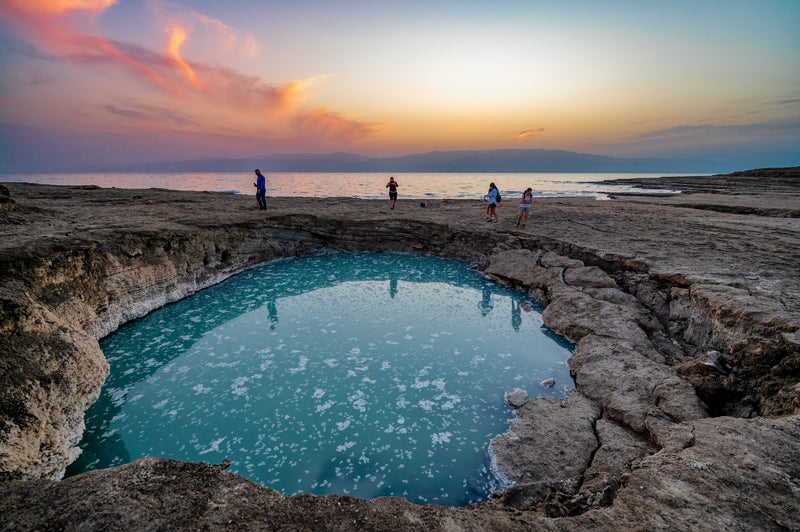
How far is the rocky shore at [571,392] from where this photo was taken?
305cm

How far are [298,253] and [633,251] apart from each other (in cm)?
1567

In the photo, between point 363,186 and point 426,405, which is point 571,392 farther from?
point 363,186

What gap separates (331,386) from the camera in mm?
7160

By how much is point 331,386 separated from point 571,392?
519 centimetres

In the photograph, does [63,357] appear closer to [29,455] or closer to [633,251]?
[29,455]

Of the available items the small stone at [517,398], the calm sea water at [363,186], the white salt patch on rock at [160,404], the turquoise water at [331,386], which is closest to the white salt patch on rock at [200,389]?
the turquoise water at [331,386]

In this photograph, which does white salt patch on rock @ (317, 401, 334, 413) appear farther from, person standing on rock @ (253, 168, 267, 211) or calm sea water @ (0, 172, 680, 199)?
calm sea water @ (0, 172, 680, 199)

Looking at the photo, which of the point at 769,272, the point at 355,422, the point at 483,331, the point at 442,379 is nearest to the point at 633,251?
the point at 769,272

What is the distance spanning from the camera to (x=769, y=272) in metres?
8.47

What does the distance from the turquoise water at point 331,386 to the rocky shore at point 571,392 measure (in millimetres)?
626

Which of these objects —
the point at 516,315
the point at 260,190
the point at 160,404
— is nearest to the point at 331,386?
the point at 160,404

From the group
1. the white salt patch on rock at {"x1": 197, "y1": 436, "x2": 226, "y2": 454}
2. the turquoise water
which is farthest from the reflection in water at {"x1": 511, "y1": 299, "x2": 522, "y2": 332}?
the white salt patch on rock at {"x1": 197, "y1": 436, "x2": 226, "y2": 454}

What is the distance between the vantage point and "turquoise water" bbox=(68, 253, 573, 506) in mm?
5230

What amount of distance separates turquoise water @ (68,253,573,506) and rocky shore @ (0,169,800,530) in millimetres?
626
